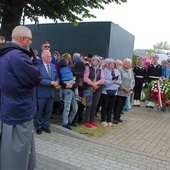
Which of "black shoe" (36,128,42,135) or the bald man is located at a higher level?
the bald man

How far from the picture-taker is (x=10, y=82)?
3.06 meters

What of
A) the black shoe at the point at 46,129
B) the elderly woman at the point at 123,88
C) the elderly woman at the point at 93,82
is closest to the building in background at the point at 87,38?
the elderly woman at the point at 123,88

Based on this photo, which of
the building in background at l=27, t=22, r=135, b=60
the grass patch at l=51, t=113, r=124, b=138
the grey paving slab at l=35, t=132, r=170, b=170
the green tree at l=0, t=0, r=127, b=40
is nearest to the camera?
the grey paving slab at l=35, t=132, r=170, b=170

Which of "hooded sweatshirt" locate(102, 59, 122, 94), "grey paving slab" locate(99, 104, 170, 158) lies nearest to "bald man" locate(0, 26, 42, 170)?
"grey paving slab" locate(99, 104, 170, 158)

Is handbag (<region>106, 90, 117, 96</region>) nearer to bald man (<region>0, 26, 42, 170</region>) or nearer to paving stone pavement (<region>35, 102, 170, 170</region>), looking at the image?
paving stone pavement (<region>35, 102, 170, 170</region>)

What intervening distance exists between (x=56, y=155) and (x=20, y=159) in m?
1.84

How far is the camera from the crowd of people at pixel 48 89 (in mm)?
3100

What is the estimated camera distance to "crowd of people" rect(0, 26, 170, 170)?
10.2 feet

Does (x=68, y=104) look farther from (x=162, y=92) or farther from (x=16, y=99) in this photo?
(x=162, y=92)

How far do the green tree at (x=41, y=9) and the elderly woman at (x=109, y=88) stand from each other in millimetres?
3296

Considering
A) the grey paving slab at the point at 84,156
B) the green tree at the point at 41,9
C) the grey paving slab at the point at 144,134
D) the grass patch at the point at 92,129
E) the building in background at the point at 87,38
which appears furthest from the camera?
the building in background at the point at 87,38

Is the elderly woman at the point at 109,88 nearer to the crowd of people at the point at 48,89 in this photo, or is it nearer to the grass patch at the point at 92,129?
the crowd of people at the point at 48,89

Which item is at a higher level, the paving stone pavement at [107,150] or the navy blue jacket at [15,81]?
the navy blue jacket at [15,81]

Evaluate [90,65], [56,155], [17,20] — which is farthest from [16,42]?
[17,20]
